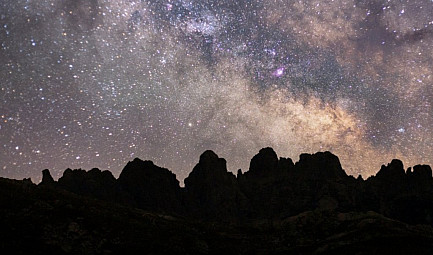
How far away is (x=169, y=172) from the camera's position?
10531cm

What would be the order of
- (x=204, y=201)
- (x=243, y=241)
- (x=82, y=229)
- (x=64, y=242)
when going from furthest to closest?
(x=204, y=201) → (x=243, y=241) → (x=82, y=229) → (x=64, y=242)

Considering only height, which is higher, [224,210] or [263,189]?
[263,189]

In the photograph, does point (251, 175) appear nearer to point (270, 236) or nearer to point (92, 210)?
point (270, 236)

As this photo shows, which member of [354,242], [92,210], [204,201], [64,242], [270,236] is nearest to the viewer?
[64,242]

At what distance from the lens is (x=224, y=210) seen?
3922 inches

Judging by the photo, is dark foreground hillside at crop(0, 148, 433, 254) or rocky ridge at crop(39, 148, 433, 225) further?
rocky ridge at crop(39, 148, 433, 225)

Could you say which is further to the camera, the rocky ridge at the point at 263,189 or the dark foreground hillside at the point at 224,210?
the rocky ridge at the point at 263,189

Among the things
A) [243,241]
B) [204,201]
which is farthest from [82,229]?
[204,201]

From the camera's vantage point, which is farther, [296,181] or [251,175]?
[251,175]

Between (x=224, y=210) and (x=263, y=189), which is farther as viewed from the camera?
(x=263, y=189)

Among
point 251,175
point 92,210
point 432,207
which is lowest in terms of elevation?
point 432,207

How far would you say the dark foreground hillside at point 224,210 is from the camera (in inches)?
1119

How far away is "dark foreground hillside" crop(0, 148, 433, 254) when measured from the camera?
93.3 ft

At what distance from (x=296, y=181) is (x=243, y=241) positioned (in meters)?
76.7
